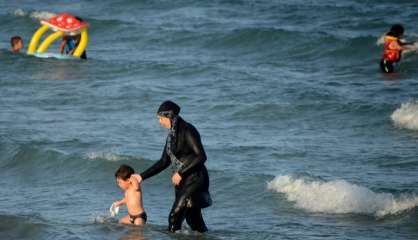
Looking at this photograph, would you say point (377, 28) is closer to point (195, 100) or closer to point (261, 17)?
point (261, 17)

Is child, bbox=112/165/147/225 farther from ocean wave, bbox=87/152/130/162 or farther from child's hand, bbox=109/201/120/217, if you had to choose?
ocean wave, bbox=87/152/130/162

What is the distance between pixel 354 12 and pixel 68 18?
32.8 ft

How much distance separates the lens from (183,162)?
9.68m

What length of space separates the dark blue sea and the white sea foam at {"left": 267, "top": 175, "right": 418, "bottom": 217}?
0.02 metres

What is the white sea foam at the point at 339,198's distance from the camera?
1230 cm

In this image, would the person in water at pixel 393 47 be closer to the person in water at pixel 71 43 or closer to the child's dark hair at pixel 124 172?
the person in water at pixel 71 43

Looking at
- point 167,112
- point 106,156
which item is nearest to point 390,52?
point 106,156

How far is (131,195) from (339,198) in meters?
3.52

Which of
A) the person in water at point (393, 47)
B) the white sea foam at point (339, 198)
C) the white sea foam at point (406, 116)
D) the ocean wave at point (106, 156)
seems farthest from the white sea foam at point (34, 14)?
the white sea foam at point (339, 198)

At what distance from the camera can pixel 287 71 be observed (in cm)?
2294

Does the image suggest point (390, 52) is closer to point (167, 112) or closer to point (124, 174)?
point (124, 174)

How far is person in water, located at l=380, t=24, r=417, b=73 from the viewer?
20.8 meters

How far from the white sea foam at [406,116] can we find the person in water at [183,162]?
832cm

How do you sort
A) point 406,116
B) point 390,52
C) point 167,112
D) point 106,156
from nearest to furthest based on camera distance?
point 167,112
point 106,156
point 406,116
point 390,52
